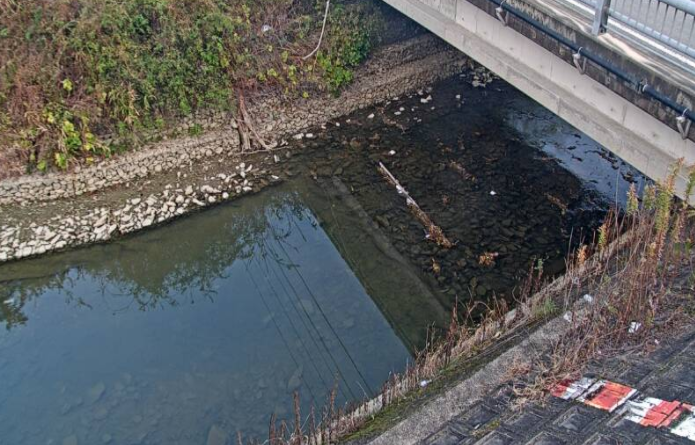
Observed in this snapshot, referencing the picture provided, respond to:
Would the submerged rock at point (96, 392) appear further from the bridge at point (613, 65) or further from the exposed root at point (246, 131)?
the bridge at point (613, 65)

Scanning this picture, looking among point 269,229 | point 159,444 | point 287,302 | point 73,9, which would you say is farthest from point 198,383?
point 73,9

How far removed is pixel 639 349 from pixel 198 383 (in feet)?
21.9

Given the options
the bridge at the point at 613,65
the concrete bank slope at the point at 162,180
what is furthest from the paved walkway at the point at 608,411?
the concrete bank slope at the point at 162,180

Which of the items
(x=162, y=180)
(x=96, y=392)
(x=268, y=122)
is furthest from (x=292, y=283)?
(x=268, y=122)

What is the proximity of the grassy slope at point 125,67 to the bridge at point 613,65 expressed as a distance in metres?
6.61

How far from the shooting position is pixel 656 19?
7.43m

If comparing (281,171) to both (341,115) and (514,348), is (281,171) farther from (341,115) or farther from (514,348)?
(514,348)

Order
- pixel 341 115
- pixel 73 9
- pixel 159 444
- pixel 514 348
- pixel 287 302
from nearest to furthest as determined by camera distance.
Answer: pixel 514 348, pixel 159 444, pixel 287 302, pixel 73 9, pixel 341 115

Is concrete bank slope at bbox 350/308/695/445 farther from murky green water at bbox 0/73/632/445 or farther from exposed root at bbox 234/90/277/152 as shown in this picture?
exposed root at bbox 234/90/277/152

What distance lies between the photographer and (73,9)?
13.9 metres

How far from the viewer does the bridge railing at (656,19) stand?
7.04 meters

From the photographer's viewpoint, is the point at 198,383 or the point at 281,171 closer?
the point at 198,383

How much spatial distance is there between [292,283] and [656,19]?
7570 millimetres

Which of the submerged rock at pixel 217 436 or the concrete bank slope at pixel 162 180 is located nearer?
the submerged rock at pixel 217 436
